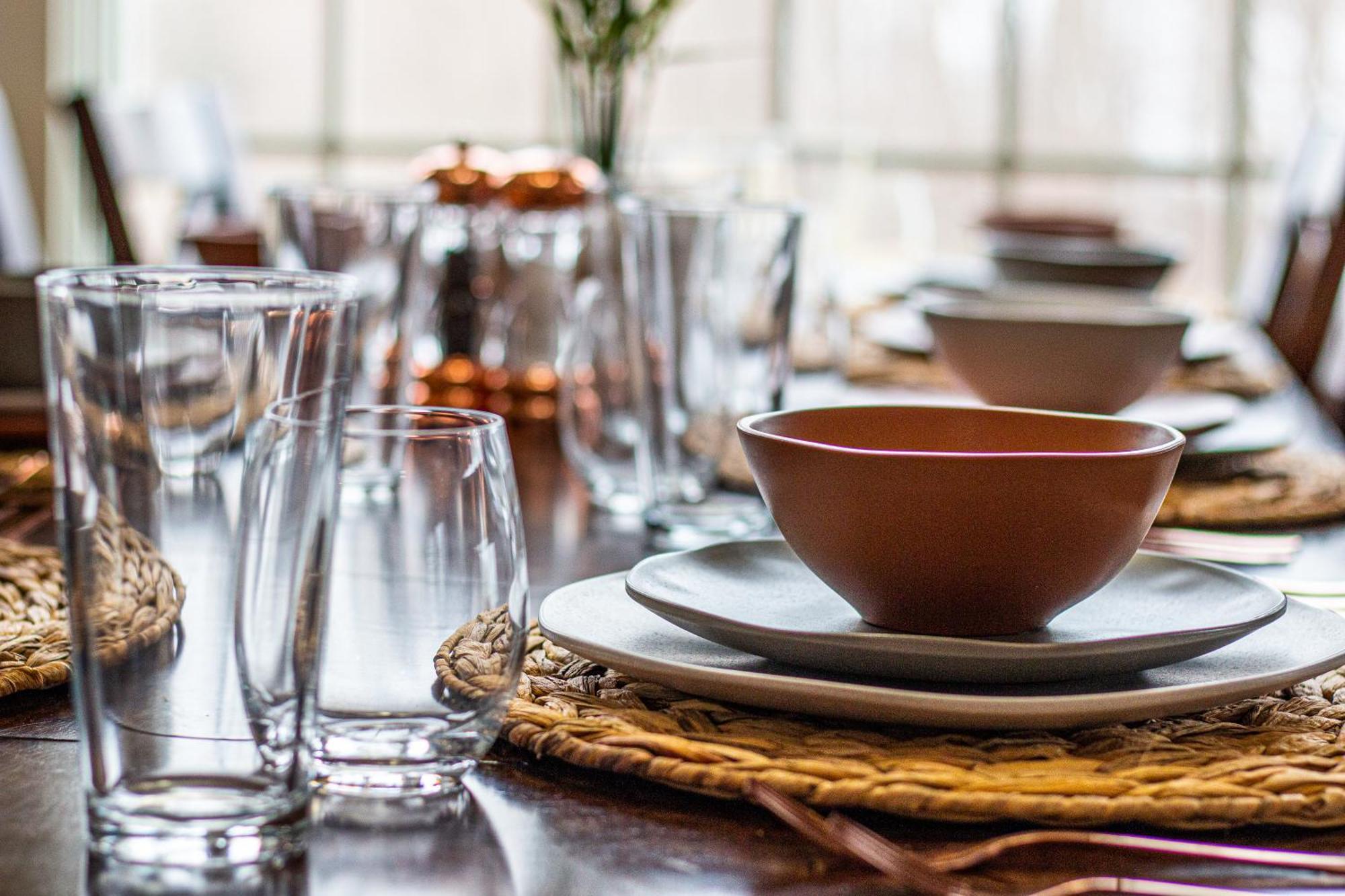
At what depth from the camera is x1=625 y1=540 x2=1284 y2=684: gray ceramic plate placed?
0.52 metres

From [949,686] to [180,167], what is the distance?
2627mm

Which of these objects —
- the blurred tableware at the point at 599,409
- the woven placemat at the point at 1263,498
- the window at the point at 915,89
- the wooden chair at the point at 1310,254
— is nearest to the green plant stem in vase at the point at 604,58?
the blurred tableware at the point at 599,409

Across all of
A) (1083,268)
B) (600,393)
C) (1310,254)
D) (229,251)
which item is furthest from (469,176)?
(1310,254)

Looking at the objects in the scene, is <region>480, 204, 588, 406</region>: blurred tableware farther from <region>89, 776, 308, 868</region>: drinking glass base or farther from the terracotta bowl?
<region>89, 776, 308, 868</region>: drinking glass base

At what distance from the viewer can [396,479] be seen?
0.51 meters

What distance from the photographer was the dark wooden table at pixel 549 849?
0.42 meters

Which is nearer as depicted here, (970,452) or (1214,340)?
(970,452)

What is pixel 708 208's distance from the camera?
90 centimetres

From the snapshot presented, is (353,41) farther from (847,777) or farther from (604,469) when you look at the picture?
(847,777)

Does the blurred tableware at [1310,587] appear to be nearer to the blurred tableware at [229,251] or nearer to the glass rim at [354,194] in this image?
the glass rim at [354,194]

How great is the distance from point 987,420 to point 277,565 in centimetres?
36

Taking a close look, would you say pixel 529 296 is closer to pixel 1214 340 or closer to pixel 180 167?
pixel 1214 340

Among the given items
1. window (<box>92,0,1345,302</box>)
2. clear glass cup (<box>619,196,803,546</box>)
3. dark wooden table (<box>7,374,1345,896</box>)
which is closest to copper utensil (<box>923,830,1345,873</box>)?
dark wooden table (<box>7,374,1345,896</box>)

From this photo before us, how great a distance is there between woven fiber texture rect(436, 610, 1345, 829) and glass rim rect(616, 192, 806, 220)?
1.25 ft
